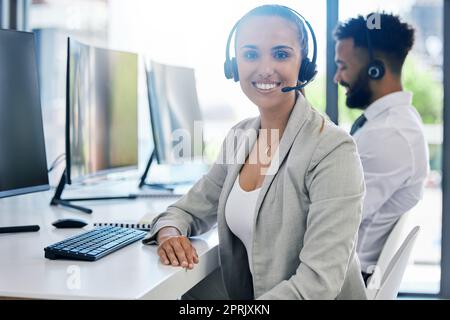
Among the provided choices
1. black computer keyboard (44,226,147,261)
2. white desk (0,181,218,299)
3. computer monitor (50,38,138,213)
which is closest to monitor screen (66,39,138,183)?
computer monitor (50,38,138,213)

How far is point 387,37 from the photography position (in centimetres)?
191

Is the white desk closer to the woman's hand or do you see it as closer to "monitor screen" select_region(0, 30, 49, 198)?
the woman's hand

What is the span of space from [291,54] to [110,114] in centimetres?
83

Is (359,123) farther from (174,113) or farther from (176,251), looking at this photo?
(176,251)

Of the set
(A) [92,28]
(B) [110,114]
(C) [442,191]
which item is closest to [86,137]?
(B) [110,114]

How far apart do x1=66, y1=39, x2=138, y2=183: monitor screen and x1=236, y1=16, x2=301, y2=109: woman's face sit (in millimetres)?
607

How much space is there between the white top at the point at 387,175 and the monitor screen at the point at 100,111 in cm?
80

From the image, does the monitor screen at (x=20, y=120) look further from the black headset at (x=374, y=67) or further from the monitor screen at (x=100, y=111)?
the black headset at (x=374, y=67)

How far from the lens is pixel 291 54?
1.27 metres

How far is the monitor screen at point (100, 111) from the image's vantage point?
5.55 ft

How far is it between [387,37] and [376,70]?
123 mm

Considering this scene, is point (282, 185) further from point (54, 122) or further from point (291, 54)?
point (54, 122)

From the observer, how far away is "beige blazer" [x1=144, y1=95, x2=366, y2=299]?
1068 mm

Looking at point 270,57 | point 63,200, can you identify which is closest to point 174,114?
point 63,200
